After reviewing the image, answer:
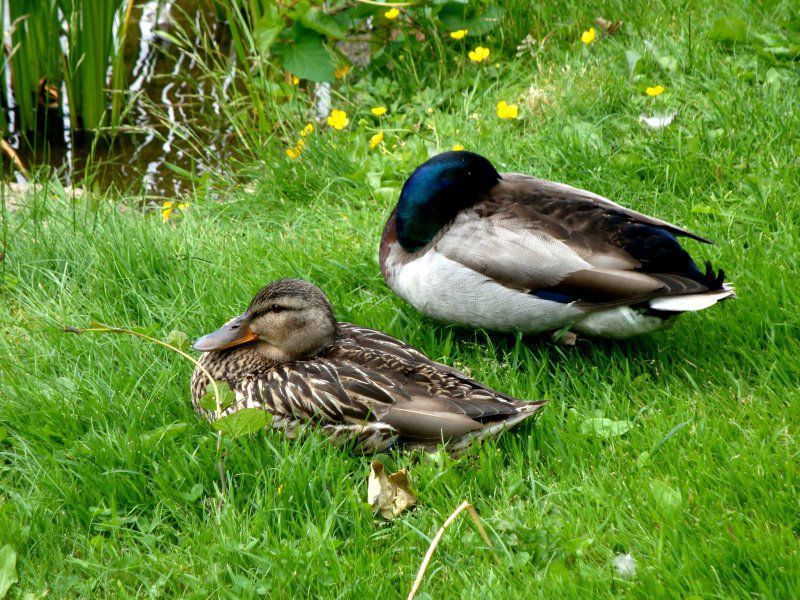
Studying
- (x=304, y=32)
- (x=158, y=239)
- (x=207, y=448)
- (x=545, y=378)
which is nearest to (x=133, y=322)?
(x=158, y=239)

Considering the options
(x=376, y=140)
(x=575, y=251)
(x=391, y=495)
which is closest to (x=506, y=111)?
(x=376, y=140)

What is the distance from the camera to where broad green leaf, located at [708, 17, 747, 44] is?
552 cm

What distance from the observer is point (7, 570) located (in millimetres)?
2846

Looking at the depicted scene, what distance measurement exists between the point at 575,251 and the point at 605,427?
0.71 m

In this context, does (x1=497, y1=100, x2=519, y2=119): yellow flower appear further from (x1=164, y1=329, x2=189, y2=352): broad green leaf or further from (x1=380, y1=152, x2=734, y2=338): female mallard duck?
(x1=164, y1=329, x2=189, y2=352): broad green leaf

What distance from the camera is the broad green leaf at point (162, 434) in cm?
325

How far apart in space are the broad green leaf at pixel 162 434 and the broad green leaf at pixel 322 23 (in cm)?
353

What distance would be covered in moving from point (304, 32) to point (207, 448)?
378cm

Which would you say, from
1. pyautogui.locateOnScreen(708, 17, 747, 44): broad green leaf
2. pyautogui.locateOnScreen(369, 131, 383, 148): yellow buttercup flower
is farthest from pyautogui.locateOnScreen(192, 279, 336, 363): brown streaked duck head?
pyautogui.locateOnScreen(708, 17, 747, 44): broad green leaf

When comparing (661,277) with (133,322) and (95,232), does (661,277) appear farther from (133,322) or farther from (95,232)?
(95,232)

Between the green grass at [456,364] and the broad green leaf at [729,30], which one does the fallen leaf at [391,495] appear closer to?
the green grass at [456,364]

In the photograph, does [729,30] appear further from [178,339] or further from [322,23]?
[178,339]

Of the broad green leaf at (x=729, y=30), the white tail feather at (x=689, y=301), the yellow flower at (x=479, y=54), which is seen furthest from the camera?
the yellow flower at (x=479, y=54)

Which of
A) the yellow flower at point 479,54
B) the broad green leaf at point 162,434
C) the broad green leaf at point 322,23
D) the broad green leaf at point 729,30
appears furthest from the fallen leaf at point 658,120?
the broad green leaf at point 162,434
